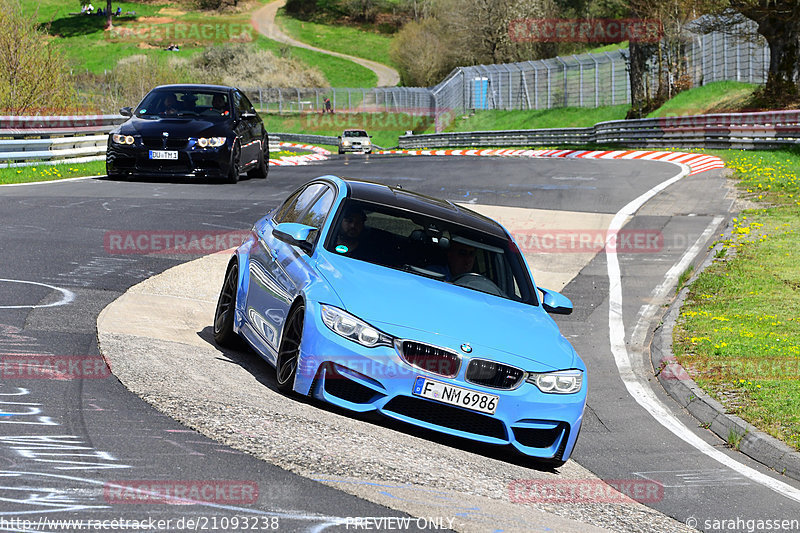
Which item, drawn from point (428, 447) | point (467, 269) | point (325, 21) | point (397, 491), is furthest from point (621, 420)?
point (325, 21)

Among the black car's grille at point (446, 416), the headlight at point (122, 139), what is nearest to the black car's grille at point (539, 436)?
the black car's grille at point (446, 416)

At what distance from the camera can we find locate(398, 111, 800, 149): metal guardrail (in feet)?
105

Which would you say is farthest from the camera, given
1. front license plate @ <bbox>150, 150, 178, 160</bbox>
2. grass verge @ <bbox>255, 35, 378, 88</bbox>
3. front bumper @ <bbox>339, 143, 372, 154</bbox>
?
grass verge @ <bbox>255, 35, 378, 88</bbox>

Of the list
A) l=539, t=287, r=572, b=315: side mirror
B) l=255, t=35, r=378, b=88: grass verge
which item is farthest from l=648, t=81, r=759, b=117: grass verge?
l=255, t=35, r=378, b=88: grass verge

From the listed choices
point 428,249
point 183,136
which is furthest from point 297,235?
point 183,136

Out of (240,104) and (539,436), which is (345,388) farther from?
(240,104)

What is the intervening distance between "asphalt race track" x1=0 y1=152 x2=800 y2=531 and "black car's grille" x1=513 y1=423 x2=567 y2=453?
0.17m

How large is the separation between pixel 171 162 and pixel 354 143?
1389 inches

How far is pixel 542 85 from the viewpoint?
60.5 m

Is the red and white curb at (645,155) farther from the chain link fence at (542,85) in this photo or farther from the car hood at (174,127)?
the car hood at (174,127)

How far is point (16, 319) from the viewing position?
28.0 ft

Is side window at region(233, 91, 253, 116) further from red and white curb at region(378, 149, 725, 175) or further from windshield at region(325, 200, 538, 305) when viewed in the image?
windshield at region(325, 200, 538, 305)

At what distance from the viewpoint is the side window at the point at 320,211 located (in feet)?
26.5

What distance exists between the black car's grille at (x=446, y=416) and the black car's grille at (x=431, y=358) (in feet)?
0.68
